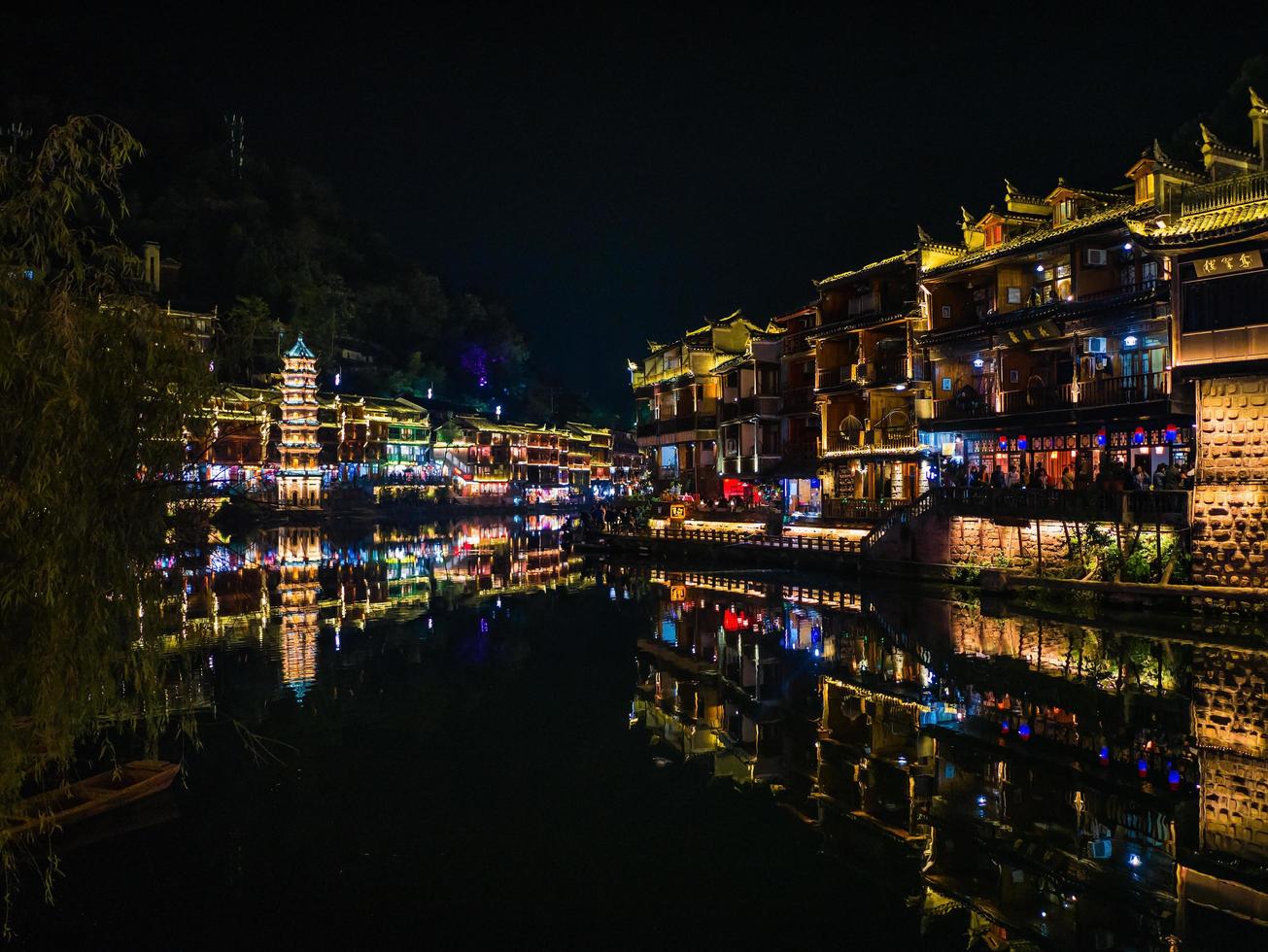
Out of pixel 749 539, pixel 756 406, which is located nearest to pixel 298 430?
pixel 756 406

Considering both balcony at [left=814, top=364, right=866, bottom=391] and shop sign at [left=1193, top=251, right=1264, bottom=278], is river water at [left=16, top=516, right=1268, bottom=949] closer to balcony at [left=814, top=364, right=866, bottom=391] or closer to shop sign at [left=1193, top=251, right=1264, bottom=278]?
shop sign at [left=1193, top=251, right=1264, bottom=278]

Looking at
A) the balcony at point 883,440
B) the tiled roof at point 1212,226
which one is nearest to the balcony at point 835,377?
the balcony at point 883,440

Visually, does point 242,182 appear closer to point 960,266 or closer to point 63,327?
point 960,266

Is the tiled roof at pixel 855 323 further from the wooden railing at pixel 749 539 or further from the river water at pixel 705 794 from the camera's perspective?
the river water at pixel 705 794

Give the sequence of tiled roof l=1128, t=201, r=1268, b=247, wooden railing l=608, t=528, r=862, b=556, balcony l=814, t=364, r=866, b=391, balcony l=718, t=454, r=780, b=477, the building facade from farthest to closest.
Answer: balcony l=718, t=454, r=780, b=477 < balcony l=814, t=364, r=866, b=391 < wooden railing l=608, t=528, r=862, b=556 < the building facade < tiled roof l=1128, t=201, r=1268, b=247

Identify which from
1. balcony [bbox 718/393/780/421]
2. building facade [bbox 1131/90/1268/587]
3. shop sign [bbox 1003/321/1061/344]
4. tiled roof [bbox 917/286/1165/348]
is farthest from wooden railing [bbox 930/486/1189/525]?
balcony [bbox 718/393/780/421]

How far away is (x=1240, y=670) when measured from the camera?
17.8m

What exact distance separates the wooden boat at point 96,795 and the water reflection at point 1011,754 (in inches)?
307

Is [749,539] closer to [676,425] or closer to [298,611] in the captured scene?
[676,425]

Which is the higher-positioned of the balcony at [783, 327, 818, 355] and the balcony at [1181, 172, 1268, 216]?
the balcony at [783, 327, 818, 355]

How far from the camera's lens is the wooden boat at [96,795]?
32.7ft

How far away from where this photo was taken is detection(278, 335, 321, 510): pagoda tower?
79.3 m

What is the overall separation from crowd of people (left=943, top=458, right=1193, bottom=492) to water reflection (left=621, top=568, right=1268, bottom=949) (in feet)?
17.0

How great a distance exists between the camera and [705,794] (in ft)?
41.5
